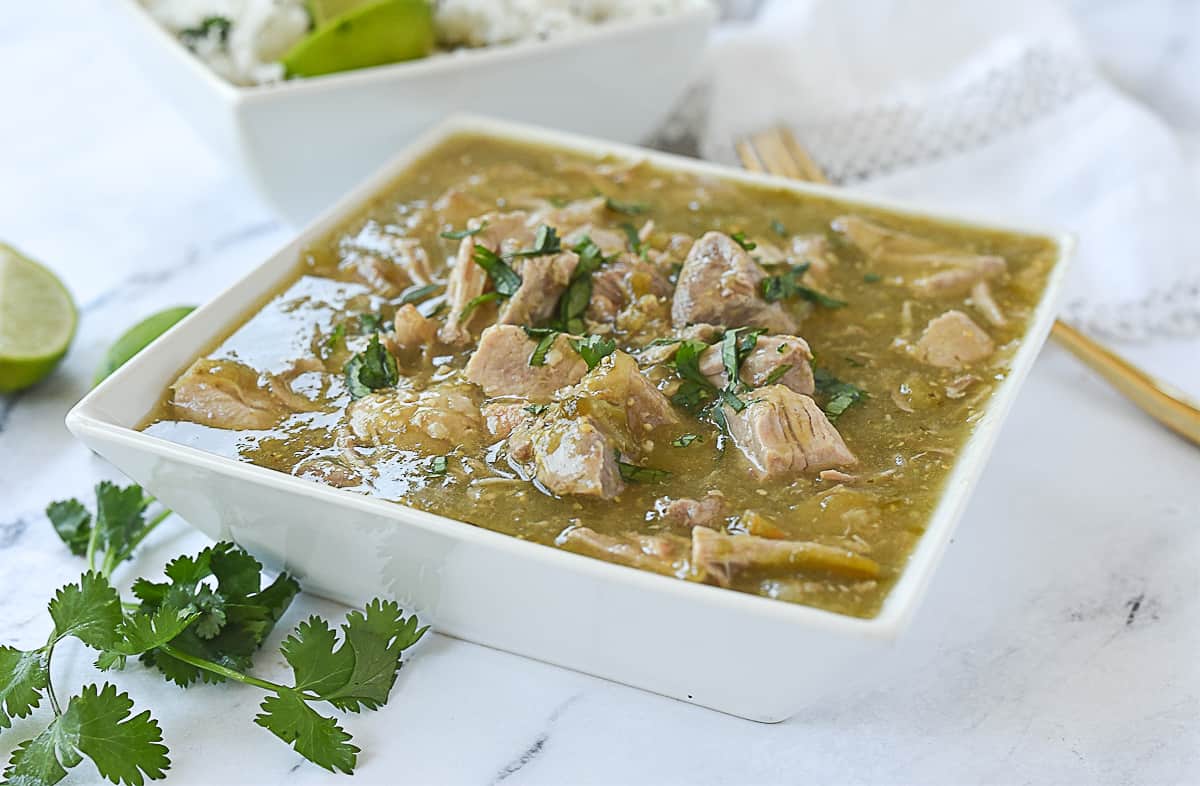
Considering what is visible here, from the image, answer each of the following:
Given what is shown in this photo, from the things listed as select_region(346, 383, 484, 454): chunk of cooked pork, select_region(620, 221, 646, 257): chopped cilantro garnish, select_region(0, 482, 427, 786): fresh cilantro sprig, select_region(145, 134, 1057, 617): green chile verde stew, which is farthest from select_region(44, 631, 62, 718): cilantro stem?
select_region(620, 221, 646, 257): chopped cilantro garnish

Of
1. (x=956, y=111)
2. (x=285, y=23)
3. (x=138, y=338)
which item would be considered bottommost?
(x=138, y=338)

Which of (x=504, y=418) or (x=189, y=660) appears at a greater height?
(x=504, y=418)

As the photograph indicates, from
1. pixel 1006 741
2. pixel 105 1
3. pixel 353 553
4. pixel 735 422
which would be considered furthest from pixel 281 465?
pixel 105 1

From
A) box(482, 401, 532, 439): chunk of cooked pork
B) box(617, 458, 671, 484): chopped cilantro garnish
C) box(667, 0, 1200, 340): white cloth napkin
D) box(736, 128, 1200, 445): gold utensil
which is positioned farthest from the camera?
box(667, 0, 1200, 340): white cloth napkin

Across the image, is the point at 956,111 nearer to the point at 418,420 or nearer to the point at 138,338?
the point at 418,420

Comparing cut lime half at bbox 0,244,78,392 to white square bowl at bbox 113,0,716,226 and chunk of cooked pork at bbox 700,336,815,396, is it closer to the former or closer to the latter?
white square bowl at bbox 113,0,716,226

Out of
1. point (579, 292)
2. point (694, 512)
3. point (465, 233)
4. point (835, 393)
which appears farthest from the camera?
point (465, 233)

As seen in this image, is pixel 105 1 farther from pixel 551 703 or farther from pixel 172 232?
pixel 551 703

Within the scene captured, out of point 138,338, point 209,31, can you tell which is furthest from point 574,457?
point 209,31
